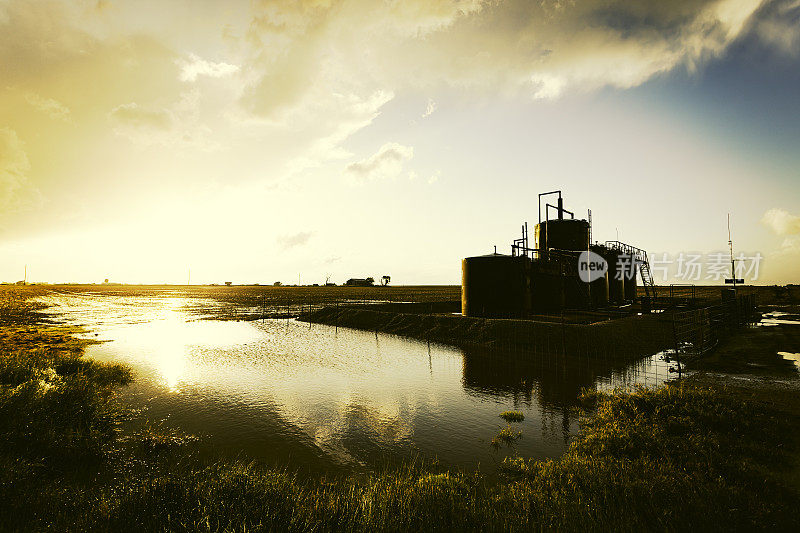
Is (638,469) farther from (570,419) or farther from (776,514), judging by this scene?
(570,419)

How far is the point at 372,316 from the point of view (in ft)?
118

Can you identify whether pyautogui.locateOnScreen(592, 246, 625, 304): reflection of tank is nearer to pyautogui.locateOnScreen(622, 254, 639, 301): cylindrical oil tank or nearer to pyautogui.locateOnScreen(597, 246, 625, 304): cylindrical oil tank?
pyautogui.locateOnScreen(597, 246, 625, 304): cylindrical oil tank

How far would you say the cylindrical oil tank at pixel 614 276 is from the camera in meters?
35.5

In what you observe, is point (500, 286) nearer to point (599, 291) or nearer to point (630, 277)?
point (599, 291)

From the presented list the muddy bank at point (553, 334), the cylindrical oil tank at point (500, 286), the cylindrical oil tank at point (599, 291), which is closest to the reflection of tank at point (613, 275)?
the cylindrical oil tank at point (599, 291)

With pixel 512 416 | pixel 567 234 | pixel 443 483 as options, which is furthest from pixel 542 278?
pixel 443 483

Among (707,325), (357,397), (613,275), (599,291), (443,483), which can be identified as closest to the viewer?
(443,483)

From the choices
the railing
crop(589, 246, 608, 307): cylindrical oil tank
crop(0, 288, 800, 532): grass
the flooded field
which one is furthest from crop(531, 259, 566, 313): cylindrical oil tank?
crop(0, 288, 800, 532): grass

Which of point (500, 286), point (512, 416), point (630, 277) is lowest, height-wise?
point (512, 416)

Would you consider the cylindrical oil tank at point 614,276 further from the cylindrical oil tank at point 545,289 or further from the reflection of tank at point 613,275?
the cylindrical oil tank at point 545,289

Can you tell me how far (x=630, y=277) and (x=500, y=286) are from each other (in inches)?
938

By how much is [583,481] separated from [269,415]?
9493 millimetres

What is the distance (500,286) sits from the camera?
25.8 meters

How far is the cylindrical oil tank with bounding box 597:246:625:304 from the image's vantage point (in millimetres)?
35531
